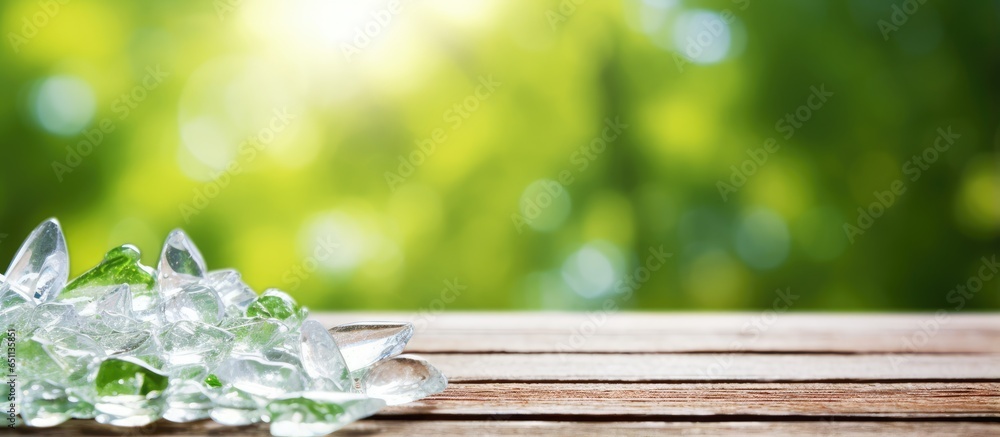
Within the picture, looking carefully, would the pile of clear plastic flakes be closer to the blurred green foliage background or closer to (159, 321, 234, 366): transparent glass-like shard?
(159, 321, 234, 366): transparent glass-like shard

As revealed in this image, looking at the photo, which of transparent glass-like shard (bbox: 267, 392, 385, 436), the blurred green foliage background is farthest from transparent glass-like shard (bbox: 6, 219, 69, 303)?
the blurred green foliage background

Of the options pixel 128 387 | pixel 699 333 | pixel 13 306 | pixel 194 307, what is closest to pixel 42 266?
pixel 13 306

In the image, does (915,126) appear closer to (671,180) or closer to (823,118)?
(823,118)

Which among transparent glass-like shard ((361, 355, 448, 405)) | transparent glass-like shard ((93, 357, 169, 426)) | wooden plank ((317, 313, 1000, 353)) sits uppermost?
transparent glass-like shard ((93, 357, 169, 426))

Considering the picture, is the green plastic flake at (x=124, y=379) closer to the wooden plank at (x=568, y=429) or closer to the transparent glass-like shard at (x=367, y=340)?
the wooden plank at (x=568, y=429)

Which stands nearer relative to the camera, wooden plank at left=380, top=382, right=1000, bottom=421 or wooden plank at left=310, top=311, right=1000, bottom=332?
wooden plank at left=380, top=382, right=1000, bottom=421

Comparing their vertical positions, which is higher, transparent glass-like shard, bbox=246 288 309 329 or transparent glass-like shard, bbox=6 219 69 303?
transparent glass-like shard, bbox=6 219 69 303
